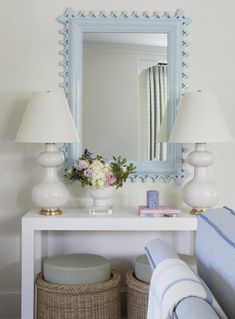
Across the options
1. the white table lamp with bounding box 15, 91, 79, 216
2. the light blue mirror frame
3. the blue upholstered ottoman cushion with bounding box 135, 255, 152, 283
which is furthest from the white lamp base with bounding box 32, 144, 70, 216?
the blue upholstered ottoman cushion with bounding box 135, 255, 152, 283

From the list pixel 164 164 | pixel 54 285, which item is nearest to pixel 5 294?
pixel 54 285

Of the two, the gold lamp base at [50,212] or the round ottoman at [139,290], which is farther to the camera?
the gold lamp base at [50,212]

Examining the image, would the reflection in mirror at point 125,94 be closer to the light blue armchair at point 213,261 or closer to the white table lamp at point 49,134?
the white table lamp at point 49,134

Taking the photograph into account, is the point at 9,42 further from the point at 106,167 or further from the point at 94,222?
the point at 94,222

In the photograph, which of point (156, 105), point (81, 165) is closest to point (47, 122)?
point (81, 165)

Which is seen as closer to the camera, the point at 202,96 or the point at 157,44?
the point at 202,96

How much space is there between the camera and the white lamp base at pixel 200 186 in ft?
8.38

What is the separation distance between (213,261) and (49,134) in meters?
1.51

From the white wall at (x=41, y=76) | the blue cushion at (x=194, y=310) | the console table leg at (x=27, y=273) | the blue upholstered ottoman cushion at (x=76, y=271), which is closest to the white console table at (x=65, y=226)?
the console table leg at (x=27, y=273)

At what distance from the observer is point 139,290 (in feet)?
7.97

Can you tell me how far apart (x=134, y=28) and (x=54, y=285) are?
162 cm

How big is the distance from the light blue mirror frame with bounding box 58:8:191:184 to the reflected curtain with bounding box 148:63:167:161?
0.03 metres

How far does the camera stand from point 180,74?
9.28 ft

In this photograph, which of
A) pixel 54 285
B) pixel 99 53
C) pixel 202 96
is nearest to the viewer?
pixel 54 285
